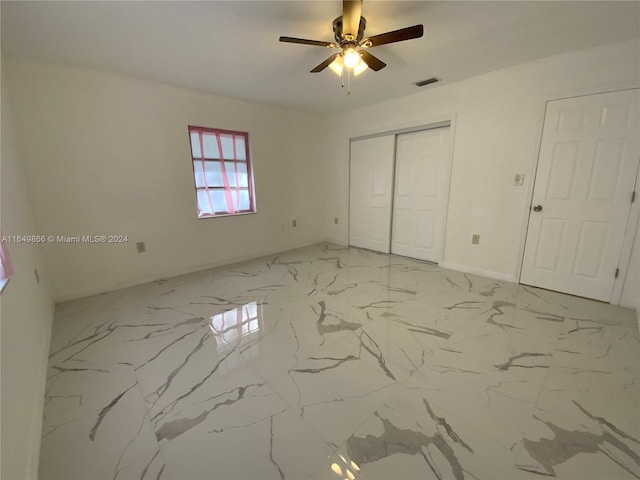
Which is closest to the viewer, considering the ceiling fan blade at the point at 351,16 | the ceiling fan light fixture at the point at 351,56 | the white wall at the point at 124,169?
the ceiling fan blade at the point at 351,16

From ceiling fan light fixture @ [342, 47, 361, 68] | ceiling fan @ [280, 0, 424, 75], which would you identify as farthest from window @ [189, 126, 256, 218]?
ceiling fan light fixture @ [342, 47, 361, 68]

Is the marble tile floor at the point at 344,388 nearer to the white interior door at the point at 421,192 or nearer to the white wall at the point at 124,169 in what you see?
the white wall at the point at 124,169

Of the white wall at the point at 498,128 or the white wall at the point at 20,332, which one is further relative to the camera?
the white wall at the point at 498,128

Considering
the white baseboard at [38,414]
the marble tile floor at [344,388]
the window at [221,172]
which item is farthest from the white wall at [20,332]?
the window at [221,172]

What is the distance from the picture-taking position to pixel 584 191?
2.63 m

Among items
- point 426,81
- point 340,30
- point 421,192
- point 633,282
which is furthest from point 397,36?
point 633,282

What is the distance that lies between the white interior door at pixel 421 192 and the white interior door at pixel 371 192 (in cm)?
14

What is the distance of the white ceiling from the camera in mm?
1812

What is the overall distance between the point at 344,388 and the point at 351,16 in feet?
7.57

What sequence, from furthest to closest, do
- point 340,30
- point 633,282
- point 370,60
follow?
point 633,282 → point 370,60 → point 340,30

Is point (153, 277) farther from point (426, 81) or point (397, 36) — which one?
point (426, 81)

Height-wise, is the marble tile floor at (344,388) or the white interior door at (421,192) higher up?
the white interior door at (421,192)

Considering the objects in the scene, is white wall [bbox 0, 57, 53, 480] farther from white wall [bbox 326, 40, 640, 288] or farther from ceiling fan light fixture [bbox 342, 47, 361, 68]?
white wall [bbox 326, 40, 640, 288]

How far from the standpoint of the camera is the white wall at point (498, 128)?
2463 millimetres
